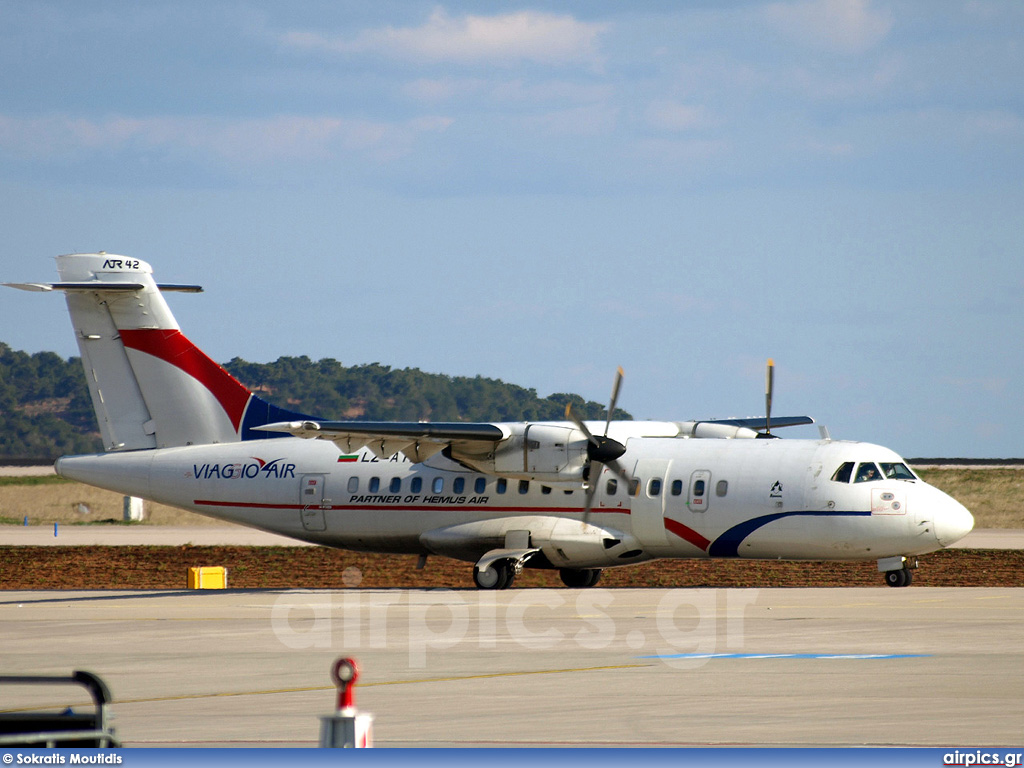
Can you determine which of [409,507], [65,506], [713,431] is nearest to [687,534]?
[713,431]

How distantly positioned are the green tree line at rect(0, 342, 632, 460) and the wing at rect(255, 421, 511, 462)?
121 ft

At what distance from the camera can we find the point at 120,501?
7850cm

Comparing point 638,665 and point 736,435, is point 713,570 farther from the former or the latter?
point 638,665

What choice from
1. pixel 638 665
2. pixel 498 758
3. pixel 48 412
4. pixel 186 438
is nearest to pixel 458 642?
pixel 638 665

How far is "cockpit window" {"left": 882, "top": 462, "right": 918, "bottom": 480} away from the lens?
28922mm

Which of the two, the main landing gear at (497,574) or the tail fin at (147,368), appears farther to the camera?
the tail fin at (147,368)

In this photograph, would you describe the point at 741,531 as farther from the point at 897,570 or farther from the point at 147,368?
the point at 147,368

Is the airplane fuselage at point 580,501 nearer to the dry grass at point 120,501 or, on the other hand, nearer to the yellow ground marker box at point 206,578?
the yellow ground marker box at point 206,578

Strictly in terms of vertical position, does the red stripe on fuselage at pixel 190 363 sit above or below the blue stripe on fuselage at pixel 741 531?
above

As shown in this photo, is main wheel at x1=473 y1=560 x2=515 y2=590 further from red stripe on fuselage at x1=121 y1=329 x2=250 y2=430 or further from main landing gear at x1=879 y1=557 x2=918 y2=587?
main landing gear at x1=879 y1=557 x2=918 y2=587

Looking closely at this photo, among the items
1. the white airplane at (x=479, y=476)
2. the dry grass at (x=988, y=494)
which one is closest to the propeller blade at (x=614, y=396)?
the white airplane at (x=479, y=476)

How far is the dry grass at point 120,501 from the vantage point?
67.9 m

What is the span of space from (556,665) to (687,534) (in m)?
13.2

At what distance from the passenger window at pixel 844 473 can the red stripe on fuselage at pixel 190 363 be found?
13.3 metres
